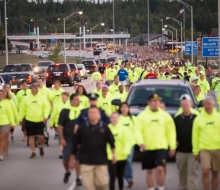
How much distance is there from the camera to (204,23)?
639ft

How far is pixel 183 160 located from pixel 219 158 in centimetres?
72

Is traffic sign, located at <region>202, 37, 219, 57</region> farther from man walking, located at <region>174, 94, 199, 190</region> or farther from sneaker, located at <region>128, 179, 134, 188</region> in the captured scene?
man walking, located at <region>174, 94, 199, 190</region>

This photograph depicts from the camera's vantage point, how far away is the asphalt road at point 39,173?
13625 millimetres

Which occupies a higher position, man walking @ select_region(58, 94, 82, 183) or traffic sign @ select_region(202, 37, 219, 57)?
traffic sign @ select_region(202, 37, 219, 57)

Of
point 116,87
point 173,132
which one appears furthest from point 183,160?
point 116,87

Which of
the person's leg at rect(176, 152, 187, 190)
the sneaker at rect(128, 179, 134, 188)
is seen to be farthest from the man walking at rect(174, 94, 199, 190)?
the sneaker at rect(128, 179, 134, 188)

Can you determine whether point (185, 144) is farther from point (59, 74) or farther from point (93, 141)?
point (59, 74)

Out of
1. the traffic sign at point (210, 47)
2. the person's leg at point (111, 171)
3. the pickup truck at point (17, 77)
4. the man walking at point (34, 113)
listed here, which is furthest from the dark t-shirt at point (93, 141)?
the traffic sign at point (210, 47)

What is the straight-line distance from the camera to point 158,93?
16.9 m

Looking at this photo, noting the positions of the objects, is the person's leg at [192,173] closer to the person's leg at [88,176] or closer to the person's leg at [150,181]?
the person's leg at [150,181]

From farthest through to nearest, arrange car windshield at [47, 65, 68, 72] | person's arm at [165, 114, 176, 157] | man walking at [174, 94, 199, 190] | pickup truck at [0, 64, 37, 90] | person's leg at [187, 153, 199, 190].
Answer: car windshield at [47, 65, 68, 72]
pickup truck at [0, 64, 37, 90]
man walking at [174, 94, 199, 190]
person's leg at [187, 153, 199, 190]
person's arm at [165, 114, 176, 157]

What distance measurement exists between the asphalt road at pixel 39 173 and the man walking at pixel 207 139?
163 centimetres

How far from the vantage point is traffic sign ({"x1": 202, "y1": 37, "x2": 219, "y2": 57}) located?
4775 centimetres

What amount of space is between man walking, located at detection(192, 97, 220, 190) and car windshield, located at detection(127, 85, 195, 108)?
200 inches
